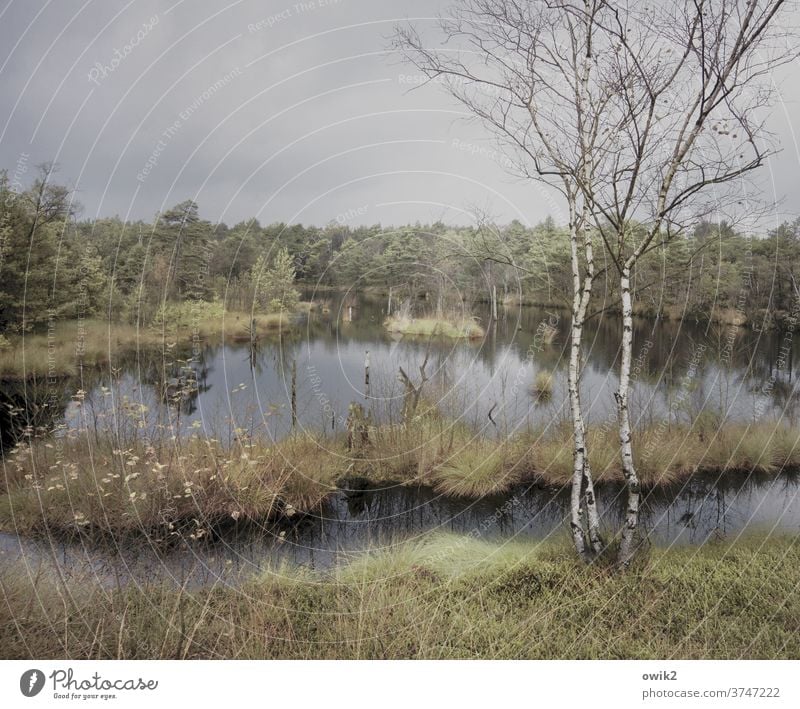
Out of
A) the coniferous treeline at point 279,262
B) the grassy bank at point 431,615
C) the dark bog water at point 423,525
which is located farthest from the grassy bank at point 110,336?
the grassy bank at point 431,615

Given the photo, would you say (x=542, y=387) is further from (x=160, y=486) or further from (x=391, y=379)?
(x=160, y=486)

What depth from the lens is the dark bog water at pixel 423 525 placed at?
504 centimetres

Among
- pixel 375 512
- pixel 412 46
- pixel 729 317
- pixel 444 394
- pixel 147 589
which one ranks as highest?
pixel 412 46

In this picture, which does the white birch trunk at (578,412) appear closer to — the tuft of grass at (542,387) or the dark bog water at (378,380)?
the dark bog water at (378,380)

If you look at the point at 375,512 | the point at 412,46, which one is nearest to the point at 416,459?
the point at 375,512

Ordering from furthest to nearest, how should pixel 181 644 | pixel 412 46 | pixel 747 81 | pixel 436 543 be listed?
pixel 436 543
pixel 412 46
pixel 747 81
pixel 181 644

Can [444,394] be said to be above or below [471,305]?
below

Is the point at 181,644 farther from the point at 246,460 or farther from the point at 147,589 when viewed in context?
the point at 246,460

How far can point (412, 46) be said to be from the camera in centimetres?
459

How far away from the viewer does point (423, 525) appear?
6.49 meters

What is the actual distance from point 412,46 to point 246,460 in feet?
16.3

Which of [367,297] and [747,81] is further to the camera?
[367,297]

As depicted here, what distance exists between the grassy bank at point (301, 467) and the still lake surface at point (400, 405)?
0.79 feet
